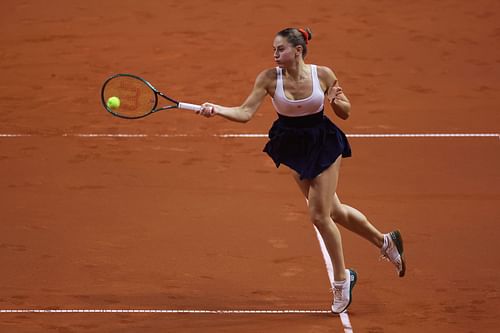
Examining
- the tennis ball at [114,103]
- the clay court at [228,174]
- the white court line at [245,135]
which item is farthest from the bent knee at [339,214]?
the white court line at [245,135]

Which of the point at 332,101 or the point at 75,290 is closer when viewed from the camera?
the point at 332,101

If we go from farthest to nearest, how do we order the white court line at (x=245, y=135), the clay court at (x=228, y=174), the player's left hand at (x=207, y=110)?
the white court line at (x=245, y=135)
the clay court at (x=228, y=174)
the player's left hand at (x=207, y=110)

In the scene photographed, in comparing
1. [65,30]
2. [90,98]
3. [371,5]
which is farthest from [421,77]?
[65,30]

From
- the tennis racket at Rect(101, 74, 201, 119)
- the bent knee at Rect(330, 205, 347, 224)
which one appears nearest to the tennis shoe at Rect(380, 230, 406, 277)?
the bent knee at Rect(330, 205, 347, 224)

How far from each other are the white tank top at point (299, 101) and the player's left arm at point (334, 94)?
0.16 ft

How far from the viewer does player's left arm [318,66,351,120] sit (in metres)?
6.86

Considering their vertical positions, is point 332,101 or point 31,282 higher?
point 332,101

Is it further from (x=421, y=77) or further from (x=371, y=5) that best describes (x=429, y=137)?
(x=371, y=5)

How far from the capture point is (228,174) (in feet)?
32.6

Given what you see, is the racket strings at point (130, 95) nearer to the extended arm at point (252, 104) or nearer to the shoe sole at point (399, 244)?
the extended arm at point (252, 104)

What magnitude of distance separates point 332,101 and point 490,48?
713cm

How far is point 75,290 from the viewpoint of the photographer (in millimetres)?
7652

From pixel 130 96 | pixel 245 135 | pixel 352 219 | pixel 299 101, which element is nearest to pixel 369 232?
pixel 352 219

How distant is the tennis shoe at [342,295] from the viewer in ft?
23.6
